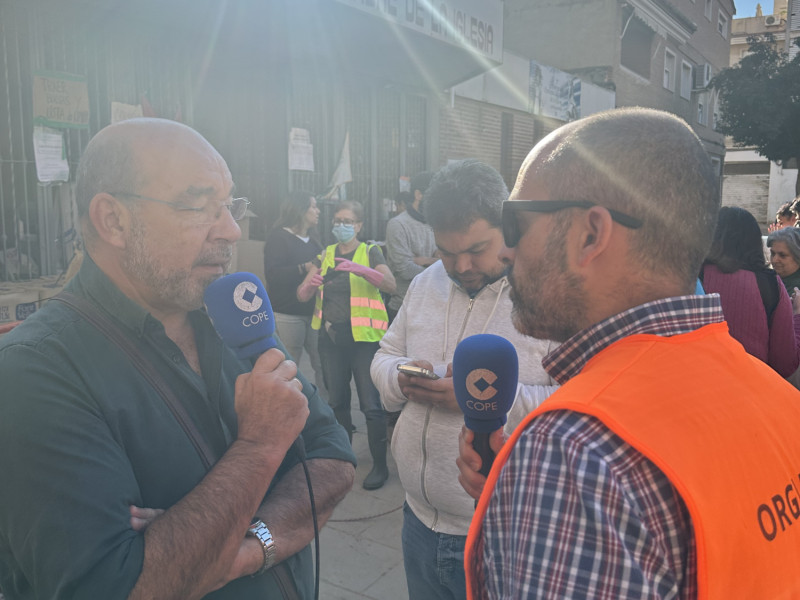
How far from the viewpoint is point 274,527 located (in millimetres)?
1657

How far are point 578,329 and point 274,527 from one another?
95 centimetres

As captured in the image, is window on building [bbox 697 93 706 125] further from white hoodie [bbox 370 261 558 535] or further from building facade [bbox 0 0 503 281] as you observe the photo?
white hoodie [bbox 370 261 558 535]

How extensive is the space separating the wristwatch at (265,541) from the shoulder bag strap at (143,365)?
0.20 meters

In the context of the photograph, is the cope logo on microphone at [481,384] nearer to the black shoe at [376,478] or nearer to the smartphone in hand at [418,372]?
the smartphone in hand at [418,372]

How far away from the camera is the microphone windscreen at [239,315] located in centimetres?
172

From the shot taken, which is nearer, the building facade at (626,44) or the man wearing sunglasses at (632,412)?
the man wearing sunglasses at (632,412)

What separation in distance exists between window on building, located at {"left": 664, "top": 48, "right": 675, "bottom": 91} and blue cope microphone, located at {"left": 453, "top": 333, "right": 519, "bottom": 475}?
26724 millimetres

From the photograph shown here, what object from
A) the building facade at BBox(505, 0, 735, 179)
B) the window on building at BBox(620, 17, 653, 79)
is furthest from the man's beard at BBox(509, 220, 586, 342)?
the window on building at BBox(620, 17, 653, 79)

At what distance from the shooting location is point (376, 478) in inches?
192

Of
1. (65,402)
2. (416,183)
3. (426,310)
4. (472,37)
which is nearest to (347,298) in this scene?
(416,183)

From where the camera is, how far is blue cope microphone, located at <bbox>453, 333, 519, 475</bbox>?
1618 millimetres

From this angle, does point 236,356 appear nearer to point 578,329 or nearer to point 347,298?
point 578,329

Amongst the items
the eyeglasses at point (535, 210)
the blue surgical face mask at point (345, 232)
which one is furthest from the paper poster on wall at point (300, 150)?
the eyeglasses at point (535, 210)

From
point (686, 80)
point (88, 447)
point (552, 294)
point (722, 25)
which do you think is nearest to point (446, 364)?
point (552, 294)
